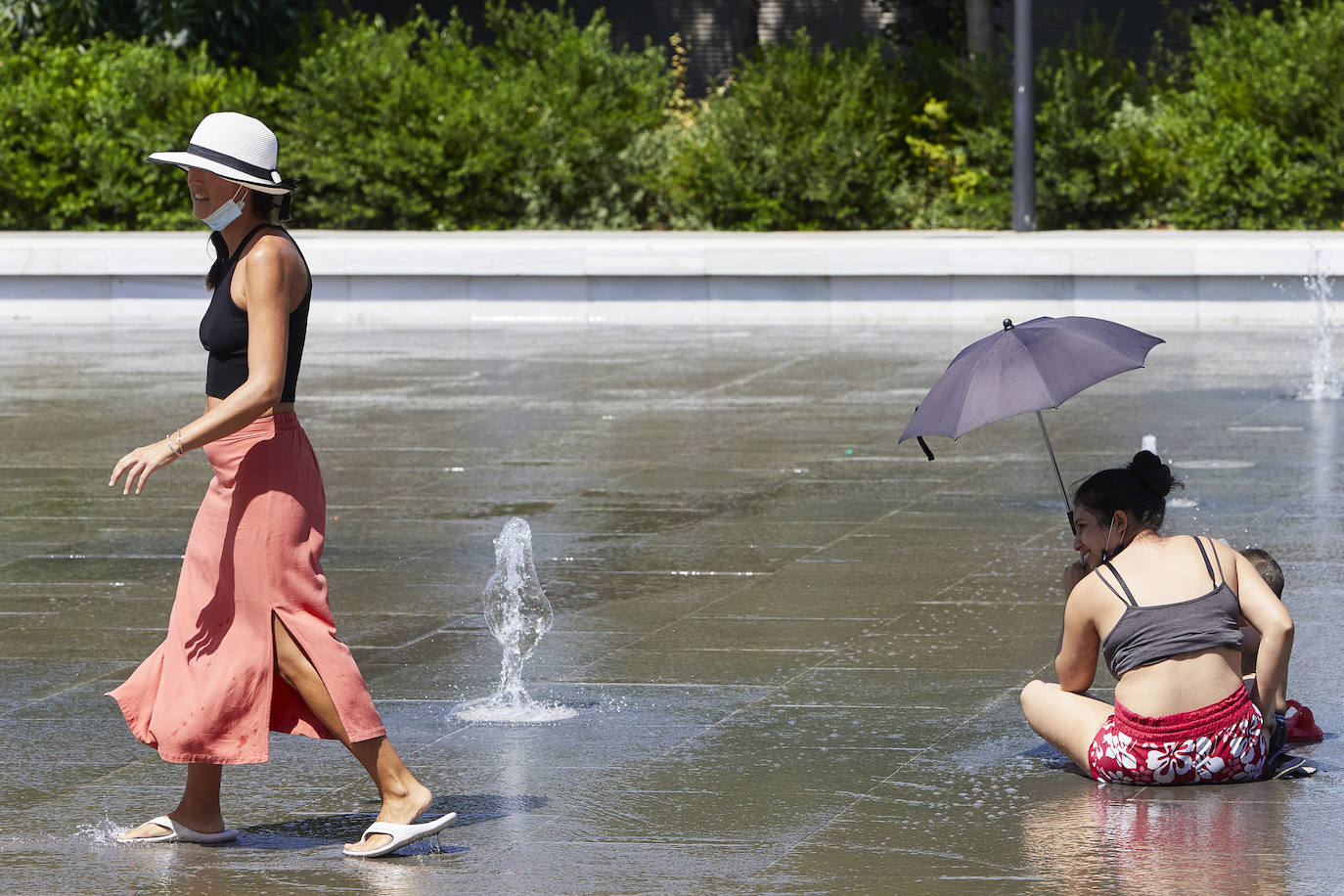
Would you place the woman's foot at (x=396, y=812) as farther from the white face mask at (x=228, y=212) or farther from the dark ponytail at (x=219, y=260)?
the white face mask at (x=228, y=212)

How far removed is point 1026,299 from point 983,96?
18.2 ft

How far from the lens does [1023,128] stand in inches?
856

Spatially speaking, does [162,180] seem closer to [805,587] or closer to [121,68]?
[121,68]

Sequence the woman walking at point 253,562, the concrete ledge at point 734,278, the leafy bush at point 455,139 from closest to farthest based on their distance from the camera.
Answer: the woman walking at point 253,562 → the concrete ledge at point 734,278 → the leafy bush at point 455,139

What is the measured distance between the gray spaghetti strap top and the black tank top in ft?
6.73

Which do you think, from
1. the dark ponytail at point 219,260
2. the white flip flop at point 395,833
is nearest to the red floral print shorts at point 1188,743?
the white flip flop at point 395,833

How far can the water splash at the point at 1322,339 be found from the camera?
13.9 meters

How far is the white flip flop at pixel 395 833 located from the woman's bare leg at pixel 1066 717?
1585 mm

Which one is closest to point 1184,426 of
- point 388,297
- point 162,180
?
point 388,297

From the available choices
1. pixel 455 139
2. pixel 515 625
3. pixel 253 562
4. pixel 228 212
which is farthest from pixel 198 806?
pixel 455 139

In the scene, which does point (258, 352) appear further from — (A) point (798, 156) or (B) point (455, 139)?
(B) point (455, 139)

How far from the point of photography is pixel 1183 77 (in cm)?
2767

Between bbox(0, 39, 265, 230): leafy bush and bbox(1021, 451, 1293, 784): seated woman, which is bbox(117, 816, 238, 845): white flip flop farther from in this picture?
bbox(0, 39, 265, 230): leafy bush

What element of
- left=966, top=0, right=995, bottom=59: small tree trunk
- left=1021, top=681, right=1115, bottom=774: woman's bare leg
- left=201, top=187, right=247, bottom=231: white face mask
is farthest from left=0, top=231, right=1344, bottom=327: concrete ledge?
left=201, top=187, right=247, bottom=231: white face mask
